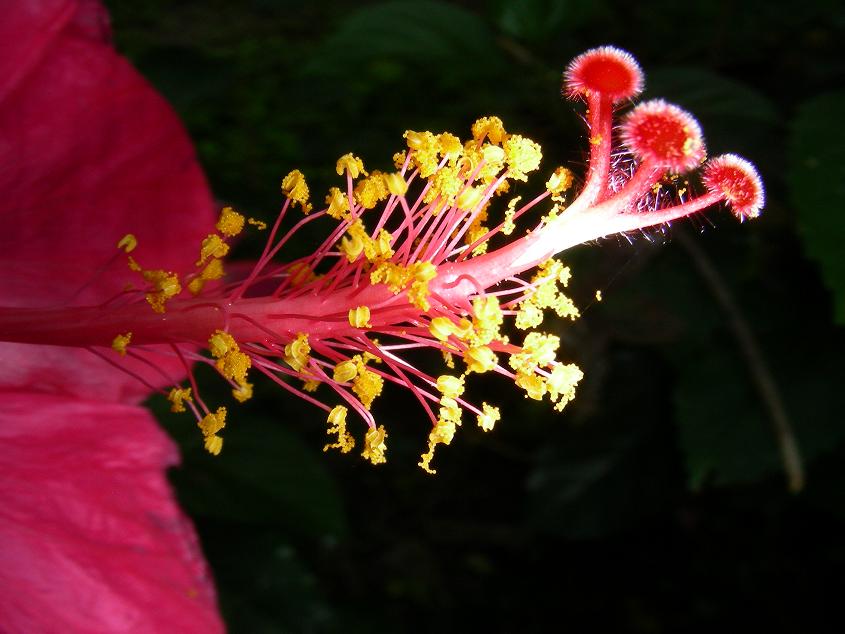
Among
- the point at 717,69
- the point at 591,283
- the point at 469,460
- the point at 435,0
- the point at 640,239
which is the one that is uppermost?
the point at 717,69

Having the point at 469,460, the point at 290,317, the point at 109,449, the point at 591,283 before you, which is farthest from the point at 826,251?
the point at 469,460

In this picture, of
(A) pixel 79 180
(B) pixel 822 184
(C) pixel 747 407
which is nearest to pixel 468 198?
(A) pixel 79 180

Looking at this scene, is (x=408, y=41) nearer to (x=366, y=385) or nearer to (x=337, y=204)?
(x=337, y=204)

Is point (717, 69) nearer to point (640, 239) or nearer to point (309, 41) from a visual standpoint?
point (640, 239)

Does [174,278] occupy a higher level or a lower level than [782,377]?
lower

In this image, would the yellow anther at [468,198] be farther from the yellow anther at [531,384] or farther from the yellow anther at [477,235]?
the yellow anther at [531,384]

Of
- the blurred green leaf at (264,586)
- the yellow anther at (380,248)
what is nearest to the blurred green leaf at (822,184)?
the yellow anther at (380,248)
